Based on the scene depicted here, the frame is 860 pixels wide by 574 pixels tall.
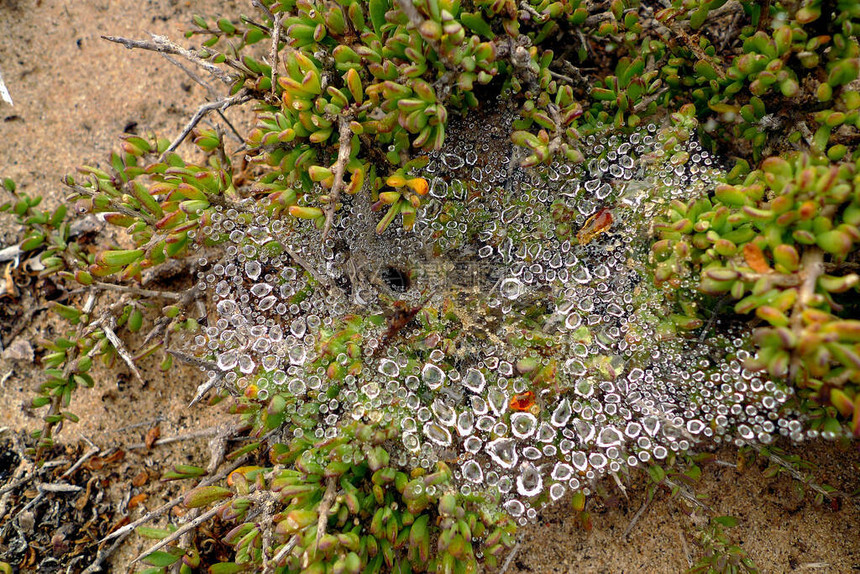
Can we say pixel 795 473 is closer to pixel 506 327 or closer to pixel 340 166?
pixel 506 327

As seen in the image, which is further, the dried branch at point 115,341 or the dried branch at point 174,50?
the dried branch at point 115,341

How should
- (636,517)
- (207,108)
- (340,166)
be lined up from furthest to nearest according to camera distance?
1. (636,517)
2. (207,108)
3. (340,166)

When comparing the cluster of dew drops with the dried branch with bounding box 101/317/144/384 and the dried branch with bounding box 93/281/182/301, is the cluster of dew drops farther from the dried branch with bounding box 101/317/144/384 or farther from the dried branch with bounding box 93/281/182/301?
the dried branch with bounding box 101/317/144/384

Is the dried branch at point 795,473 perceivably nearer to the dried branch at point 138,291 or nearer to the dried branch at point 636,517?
the dried branch at point 636,517

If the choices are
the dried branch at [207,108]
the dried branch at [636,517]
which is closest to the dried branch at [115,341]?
the dried branch at [207,108]

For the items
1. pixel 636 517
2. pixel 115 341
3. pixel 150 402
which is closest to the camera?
pixel 636 517

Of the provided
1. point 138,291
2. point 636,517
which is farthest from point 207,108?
point 636,517
